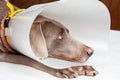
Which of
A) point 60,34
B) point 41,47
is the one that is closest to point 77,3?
point 60,34

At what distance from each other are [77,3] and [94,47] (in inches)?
8.4

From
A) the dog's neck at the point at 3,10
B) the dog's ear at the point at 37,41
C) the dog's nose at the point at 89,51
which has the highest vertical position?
the dog's neck at the point at 3,10

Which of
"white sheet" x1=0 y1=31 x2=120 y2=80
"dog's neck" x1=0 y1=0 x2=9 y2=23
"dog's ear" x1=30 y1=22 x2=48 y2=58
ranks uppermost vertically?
"dog's neck" x1=0 y1=0 x2=9 y2=23

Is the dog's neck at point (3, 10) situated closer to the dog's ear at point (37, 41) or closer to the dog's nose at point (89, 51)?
the dog's ear at point (37, 41)

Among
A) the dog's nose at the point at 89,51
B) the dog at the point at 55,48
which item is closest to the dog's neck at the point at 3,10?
the dog at the point at 55,48

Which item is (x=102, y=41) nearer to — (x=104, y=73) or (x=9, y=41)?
(x=104, y=73)

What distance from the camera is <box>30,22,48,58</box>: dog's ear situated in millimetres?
983

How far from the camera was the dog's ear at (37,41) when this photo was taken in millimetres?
983

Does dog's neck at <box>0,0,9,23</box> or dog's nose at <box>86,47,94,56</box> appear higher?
dog's neck at <box>0,0,9,23</box>

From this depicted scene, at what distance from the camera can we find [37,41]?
0.99m

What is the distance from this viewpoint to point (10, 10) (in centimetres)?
122

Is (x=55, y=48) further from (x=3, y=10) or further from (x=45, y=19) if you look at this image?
(x=3, y=10)

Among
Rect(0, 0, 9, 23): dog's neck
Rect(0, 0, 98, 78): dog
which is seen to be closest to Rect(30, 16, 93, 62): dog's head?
Rect(0, 0, 98, 78): dog

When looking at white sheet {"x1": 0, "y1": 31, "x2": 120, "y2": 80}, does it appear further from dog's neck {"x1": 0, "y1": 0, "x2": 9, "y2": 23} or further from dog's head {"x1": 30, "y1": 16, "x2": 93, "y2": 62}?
dog's neck {"x1": 0, "y1": 0, "x2": 9, "y2": 23}
